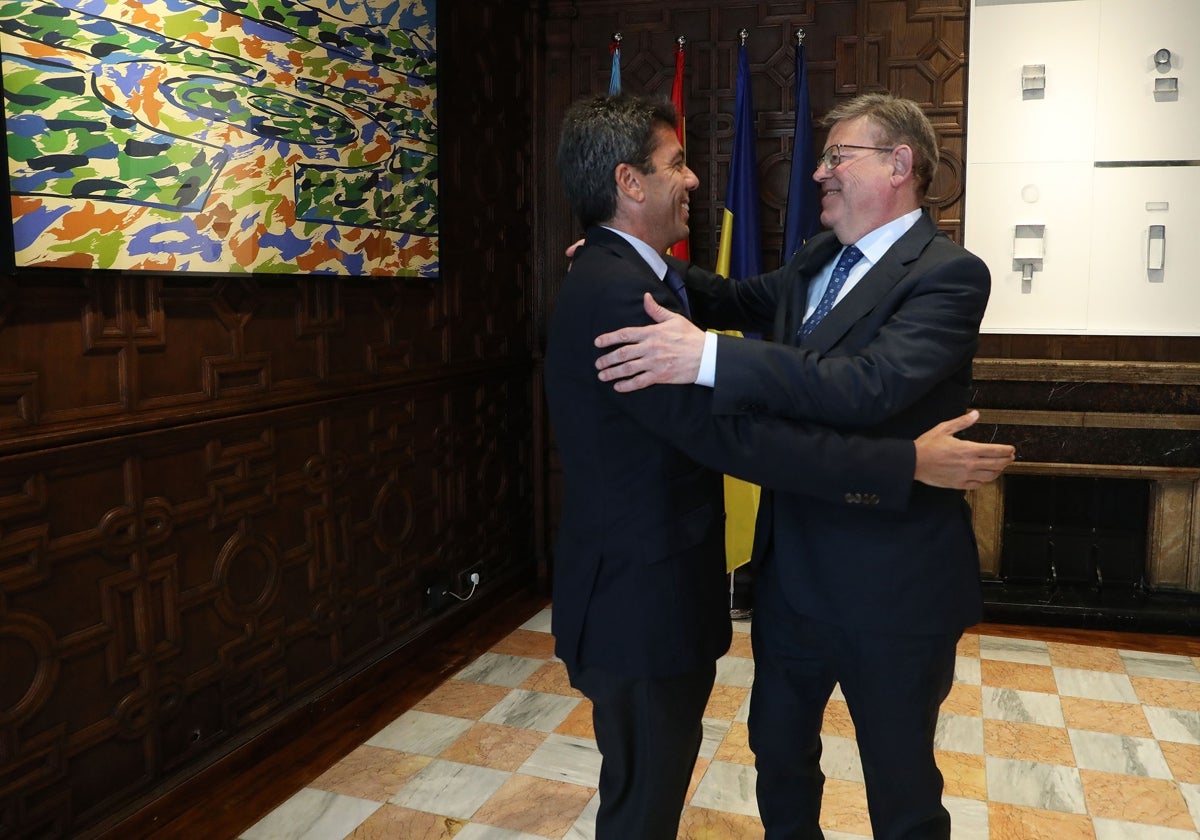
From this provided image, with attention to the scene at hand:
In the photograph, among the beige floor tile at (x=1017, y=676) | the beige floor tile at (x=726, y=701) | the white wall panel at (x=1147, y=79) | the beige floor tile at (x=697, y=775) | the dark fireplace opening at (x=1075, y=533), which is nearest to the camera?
the beige floor tile at (x=697, y=775)

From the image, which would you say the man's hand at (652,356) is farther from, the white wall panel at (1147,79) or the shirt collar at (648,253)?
the white wall panel at (1147,79)

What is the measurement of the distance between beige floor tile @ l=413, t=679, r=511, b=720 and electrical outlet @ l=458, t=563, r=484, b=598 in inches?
22.9

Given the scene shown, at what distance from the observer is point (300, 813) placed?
2.63 metres

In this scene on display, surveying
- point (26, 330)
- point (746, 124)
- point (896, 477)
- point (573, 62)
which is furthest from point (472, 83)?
point (896, 477)

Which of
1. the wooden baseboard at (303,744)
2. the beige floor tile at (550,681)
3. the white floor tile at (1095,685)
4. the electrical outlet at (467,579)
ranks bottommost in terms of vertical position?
the white floor tile at (1095,685)

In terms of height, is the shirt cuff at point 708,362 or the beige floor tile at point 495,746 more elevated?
the shirt cuff at point 708,362

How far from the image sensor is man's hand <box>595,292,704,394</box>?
1.63m

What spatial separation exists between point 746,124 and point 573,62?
923 mm

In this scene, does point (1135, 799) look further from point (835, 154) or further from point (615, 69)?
point (615, 69)

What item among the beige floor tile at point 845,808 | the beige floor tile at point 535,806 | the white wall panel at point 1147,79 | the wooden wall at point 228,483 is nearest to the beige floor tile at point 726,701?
the beige floor tile at point 845,808

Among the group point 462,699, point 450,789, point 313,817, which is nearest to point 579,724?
point 462,699

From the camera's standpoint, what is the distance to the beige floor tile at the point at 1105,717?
3252 millimetres

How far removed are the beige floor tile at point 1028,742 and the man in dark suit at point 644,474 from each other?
1689mm

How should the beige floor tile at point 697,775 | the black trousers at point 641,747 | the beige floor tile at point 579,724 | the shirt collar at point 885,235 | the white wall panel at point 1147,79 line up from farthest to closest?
the white wall panel at point 1147,79 → the beige floor tile at point 579,724 → the beige floor tile at point 697,775 → the shirt collar at point 885,235 → the black trousers at point 641,747
